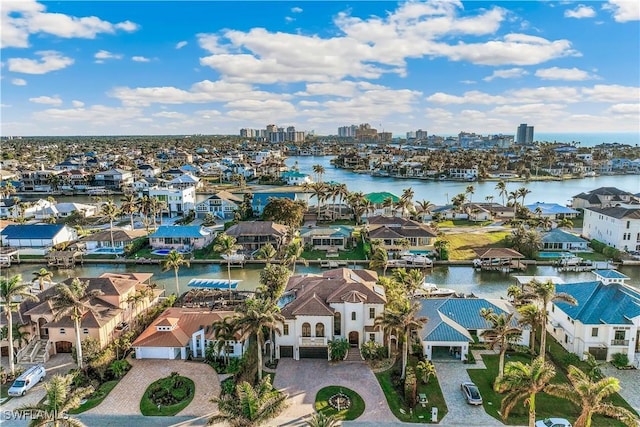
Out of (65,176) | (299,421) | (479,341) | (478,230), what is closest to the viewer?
(299,421)

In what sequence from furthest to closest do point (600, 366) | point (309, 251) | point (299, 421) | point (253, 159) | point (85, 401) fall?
1. point (253, 159)
2. point (309, 251)
3. point (600, 366)
4. point (85, 401)
5. point (299, 421)

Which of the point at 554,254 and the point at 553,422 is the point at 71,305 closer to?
the point at 553,422

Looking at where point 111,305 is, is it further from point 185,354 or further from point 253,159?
point 253,159

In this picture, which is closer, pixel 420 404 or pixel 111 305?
pixel 420 404

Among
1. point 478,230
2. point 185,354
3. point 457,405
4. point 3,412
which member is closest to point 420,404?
point 457,405

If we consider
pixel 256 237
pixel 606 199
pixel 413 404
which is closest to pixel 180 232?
pixel 256 237

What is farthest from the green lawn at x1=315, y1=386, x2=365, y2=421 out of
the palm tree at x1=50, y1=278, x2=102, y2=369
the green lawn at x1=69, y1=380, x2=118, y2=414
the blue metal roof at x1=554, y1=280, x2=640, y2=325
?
the blue metal roof at x1=554, y1=280, x2=640, y2=325

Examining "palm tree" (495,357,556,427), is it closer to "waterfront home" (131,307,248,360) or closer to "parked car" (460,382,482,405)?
"parked car" (460,382,482,405)
